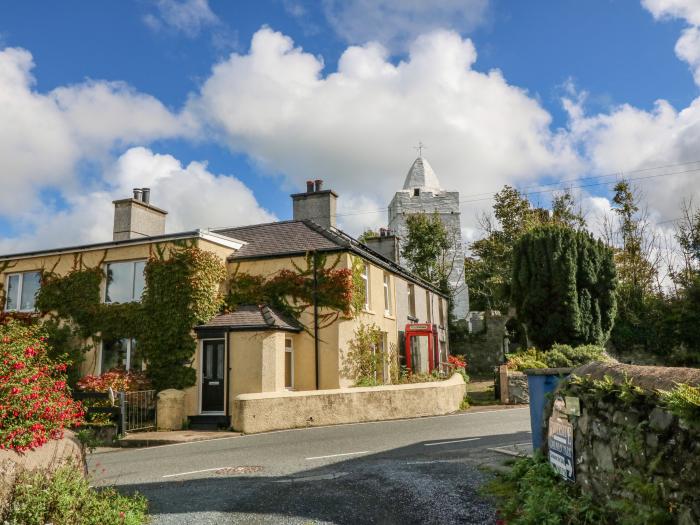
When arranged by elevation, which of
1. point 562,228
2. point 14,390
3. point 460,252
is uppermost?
point 460,252

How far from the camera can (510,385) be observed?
66.2ft

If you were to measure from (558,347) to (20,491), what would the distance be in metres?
18.7

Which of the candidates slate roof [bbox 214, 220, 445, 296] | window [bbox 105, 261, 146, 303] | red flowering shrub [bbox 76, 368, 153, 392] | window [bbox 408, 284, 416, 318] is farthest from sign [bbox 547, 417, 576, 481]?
window [bbox 408, 284, 416, 318]

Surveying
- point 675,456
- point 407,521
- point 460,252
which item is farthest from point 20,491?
point 460,252

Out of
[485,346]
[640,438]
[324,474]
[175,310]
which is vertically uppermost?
[175,310]

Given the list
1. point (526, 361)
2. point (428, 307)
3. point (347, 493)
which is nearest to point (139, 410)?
point (347, 493)

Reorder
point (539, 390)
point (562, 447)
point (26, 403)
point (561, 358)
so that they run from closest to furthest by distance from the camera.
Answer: point (562, 447), point (26, 403), point (539, 390), point (561, 358)

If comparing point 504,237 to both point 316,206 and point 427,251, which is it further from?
point 316,206

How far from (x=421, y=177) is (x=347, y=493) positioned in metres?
55.5

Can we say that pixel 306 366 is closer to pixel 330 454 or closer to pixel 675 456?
pixel 330 454

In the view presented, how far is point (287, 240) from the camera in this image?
70.2 ft

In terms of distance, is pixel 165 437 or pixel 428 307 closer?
pixel 165 437

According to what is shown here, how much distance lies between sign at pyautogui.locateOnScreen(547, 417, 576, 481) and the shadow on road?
0.92 metres

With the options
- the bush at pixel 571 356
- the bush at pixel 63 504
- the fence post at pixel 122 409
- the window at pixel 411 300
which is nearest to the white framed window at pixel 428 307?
the window at pixel 411 300
